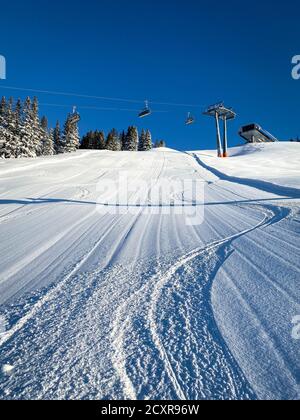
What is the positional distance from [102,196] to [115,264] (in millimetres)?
5535

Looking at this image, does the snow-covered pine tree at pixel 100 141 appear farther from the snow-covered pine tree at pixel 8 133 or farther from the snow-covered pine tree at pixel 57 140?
the snow-covered pine tree at pixel 8 133

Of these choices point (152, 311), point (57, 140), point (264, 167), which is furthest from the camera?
point (57, 140)

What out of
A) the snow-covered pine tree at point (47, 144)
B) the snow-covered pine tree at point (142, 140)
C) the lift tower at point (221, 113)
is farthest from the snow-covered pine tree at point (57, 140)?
the lift tower at point (221, 113)

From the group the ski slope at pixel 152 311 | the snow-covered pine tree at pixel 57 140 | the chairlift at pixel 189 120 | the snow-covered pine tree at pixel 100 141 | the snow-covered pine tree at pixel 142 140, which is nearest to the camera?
the ski slope at pixel 152 311

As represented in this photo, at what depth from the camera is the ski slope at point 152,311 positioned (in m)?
1.61

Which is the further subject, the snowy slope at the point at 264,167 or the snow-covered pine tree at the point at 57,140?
the snow-covered pine tree at the point at 57,140

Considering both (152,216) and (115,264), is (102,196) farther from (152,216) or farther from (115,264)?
(115,264)

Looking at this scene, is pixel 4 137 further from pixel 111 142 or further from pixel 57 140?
pixel 111 142

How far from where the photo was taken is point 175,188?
10.0m

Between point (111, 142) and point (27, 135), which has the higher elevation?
point (111, 142)

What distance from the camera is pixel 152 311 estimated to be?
230 centimetres

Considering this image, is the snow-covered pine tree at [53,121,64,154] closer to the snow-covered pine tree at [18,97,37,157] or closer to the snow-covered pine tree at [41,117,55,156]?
the snow-covered pine tree at [41,117,55,156]

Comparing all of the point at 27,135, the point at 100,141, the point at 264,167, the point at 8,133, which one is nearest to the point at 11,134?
the point at 8,133
